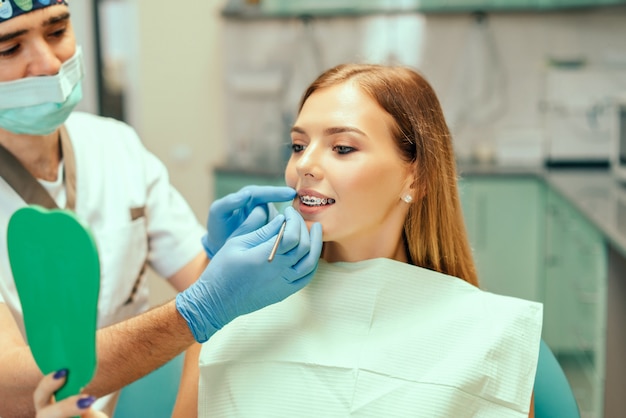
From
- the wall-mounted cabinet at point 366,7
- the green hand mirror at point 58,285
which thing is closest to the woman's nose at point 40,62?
the green hand mirror at point 58,285

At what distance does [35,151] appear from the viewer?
1.75 metres

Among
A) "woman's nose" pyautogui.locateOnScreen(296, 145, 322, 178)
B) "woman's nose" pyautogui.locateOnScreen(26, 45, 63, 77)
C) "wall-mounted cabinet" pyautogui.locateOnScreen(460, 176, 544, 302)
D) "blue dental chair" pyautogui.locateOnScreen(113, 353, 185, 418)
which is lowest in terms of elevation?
"wall-mounted cabinet" pyautogui.locateOnScreen(460, 176, 544, 302)

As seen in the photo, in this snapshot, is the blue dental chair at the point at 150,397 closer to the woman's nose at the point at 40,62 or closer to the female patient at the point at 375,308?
the female patient at the point at 375,308

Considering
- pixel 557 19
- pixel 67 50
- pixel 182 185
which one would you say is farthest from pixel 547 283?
pixel 67 50

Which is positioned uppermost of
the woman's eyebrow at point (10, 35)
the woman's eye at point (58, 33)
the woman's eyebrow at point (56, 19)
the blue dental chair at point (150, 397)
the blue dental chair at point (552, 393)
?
the woman's eyebrow at point (56, 19)

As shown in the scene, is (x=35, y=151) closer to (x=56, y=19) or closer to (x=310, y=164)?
(x=56, y=19)

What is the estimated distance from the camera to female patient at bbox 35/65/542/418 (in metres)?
1.38

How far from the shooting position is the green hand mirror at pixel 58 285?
37.4 inches

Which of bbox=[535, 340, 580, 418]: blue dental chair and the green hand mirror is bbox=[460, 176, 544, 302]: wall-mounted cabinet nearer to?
bbox=[535, 340, 580, 418]: blue dental chair

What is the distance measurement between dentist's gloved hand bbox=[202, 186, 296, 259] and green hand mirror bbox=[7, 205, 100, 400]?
502mm

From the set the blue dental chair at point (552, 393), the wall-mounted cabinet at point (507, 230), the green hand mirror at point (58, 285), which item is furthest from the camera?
the wall-mounted cabinet at point (507, 230)

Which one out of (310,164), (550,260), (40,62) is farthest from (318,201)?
(550,260)

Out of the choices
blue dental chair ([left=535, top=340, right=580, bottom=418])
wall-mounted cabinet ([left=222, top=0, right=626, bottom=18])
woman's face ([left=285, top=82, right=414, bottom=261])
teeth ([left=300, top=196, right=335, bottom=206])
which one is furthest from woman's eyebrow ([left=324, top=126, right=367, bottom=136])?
wall-mounted cabinet ([left=222, top=0, right=626, bottom=18])

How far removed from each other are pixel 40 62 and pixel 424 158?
0.80 meters
